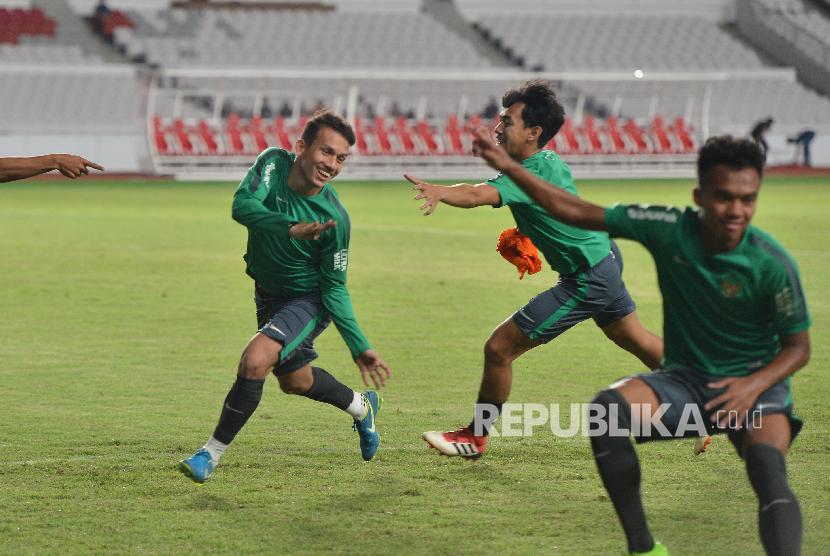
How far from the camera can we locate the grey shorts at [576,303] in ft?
23.7

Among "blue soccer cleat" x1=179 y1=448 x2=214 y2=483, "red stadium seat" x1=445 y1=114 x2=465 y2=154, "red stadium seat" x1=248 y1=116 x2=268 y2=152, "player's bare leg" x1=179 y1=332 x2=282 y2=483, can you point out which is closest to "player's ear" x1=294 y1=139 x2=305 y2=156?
"player's bare leg" x1=179 y1=332 x2=282 y2=483

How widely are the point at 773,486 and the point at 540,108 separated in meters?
3.22

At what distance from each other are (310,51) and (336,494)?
39983 millimetres

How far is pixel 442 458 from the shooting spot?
23.9 ft

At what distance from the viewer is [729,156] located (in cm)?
474

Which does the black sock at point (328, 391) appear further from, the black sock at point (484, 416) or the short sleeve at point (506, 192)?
the short sleeve at point (506, 192)

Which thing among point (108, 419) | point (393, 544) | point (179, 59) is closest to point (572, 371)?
point (108, 419)

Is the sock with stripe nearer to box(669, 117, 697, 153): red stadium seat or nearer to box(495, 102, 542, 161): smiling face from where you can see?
box(495, 102, 542, 161): smiling face

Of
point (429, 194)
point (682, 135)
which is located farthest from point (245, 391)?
point (682, 135)

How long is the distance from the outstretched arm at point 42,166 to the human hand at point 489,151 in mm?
2754

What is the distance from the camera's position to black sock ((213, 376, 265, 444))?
659 cm

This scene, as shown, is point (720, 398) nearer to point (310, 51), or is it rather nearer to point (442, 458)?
point (442, 458)

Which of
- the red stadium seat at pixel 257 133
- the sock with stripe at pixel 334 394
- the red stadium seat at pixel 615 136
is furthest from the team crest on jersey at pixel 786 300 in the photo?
the red stadium seat at pixel 615 136

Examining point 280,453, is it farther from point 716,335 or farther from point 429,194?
point 716,335
